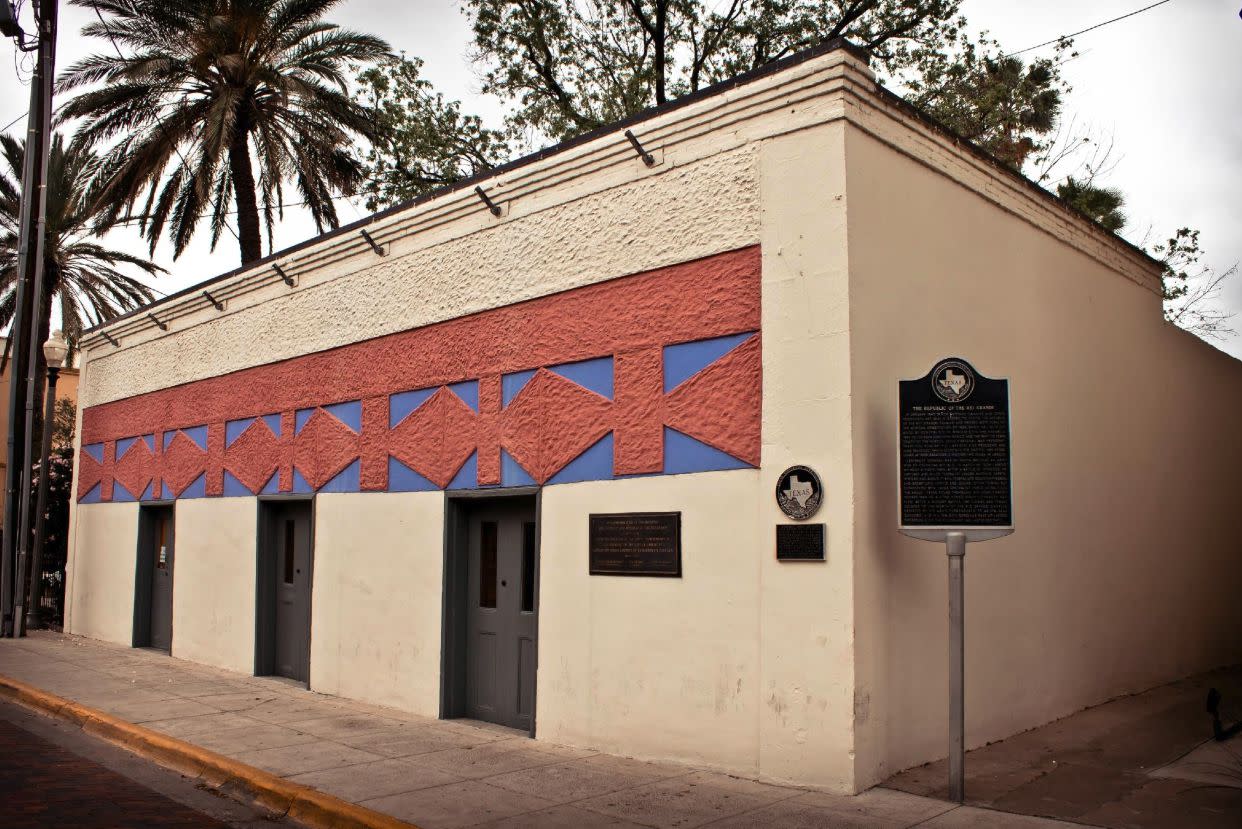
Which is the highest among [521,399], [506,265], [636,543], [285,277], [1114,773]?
[285,277]

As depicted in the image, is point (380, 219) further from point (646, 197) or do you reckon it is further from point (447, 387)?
point (646, 197)

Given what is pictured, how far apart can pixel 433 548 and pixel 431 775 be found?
303 cm

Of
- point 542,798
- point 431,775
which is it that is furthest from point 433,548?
point 542,798

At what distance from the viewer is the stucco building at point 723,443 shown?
7.15m

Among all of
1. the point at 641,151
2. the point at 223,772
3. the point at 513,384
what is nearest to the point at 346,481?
the point at 513,384

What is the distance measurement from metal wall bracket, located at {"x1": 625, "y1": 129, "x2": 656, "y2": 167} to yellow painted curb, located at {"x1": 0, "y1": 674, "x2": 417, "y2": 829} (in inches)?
202

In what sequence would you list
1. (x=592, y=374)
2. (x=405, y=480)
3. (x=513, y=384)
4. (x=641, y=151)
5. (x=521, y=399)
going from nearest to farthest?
(x=641, y=151)
(x=592, y=374)
(x=521, y=399)
(x=513, y=384)
(x=405, y=480)

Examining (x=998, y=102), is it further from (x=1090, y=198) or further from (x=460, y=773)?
(x=460, y=773)

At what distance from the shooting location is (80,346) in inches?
720

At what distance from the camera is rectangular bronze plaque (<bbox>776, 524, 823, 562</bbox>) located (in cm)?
692

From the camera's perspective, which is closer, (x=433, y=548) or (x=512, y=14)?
(x=433, y=548)

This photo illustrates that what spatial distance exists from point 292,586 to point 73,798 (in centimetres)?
554

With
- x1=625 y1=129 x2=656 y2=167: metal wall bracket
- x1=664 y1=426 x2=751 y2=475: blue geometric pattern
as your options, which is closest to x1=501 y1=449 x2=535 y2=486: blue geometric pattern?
x1=664 y1=426 x2=751 y2=475: blue geometric pattern

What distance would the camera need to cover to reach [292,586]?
12.6 m
